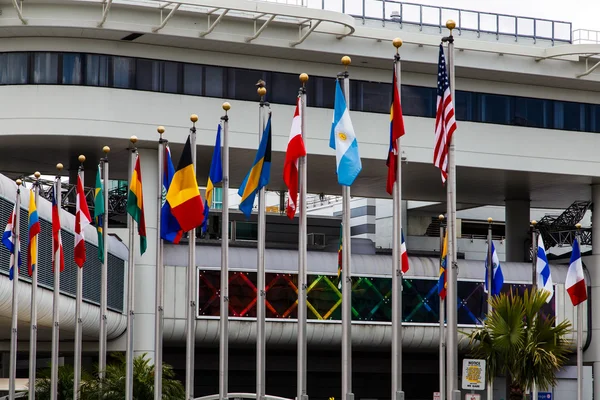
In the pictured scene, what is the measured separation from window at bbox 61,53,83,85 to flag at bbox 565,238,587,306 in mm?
23241

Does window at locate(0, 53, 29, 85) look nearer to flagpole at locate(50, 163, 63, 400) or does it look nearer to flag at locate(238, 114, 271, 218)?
flagpole at locate(50, 163, 63, 400)

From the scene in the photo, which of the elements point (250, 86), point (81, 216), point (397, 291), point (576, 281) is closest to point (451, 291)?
point (397, 291)

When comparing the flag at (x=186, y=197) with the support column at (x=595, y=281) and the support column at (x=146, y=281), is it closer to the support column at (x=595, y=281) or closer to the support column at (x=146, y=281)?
the support column at (x=146, y=281)

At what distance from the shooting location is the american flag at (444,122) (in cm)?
2866

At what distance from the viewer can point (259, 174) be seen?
33344 mm

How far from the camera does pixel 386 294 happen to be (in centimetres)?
6588

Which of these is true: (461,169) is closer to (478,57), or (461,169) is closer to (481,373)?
(478,57)

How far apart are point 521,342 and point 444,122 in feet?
19.8

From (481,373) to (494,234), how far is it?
56471 millimetres

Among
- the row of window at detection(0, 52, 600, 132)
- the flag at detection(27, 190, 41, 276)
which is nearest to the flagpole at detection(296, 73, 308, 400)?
the flag at detection(27, 190, 41, 276)

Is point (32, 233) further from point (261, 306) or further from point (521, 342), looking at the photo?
point (521, 342)

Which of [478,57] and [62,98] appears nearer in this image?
[62,98]

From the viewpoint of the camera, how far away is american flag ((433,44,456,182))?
1128 inches

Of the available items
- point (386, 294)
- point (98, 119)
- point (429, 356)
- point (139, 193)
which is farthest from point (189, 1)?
point (429, 356)
